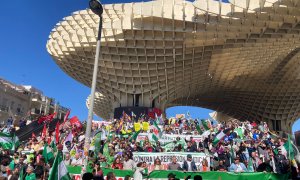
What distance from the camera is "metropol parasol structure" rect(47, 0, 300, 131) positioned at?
31.7 metres

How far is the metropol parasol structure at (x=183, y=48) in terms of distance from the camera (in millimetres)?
31734

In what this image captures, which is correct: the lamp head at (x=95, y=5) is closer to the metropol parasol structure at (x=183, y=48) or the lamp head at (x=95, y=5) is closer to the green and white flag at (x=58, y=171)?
the green and white flag at (x=58, y=171)

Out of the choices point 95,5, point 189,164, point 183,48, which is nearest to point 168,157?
point 189,164

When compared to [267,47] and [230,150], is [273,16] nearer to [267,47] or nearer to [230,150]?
[267,47]

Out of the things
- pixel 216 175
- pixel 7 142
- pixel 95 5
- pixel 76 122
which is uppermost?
pixel 95 5

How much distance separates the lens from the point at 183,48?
127 ft

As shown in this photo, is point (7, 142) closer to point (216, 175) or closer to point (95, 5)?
point (95, 5)

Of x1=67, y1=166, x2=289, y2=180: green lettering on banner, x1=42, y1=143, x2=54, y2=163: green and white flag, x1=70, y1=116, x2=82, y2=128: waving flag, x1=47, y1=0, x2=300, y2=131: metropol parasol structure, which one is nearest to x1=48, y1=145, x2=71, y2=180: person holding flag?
x1=67, y1=166, x2=289, y2=180: green lettering on banner

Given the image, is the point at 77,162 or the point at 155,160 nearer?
the point at 155,160

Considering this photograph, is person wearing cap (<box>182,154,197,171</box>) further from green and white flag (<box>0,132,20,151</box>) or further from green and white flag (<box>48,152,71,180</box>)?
green and white flag (<box>0,132,20,151</box>)

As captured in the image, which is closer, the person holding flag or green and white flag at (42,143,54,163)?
the person holding flag

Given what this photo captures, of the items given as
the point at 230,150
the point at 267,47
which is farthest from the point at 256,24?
the point at 230,150

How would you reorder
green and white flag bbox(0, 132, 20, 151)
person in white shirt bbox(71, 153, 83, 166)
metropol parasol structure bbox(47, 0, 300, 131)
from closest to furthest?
person in white shirt bbox(71, 153, 83, 166)
green and white flag bbox(0, 132, 20, 151)
metropol parasol structure bbox(47, 0, 300, 131)

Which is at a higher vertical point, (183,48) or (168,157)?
(183,48)
